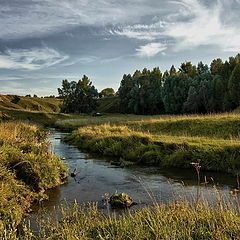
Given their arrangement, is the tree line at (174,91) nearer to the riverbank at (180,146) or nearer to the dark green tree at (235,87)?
the dark green tree at (235,87)

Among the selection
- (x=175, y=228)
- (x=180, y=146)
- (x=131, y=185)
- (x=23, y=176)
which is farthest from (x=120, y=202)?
(x=180, y=146)

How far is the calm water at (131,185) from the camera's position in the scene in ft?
36.0

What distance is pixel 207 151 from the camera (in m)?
17.0

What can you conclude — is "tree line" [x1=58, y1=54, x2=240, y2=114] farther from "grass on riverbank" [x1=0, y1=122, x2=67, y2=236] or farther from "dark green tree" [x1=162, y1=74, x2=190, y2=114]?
"grass on riverbank" [x1=0, y1=122, x2=67, y2=236]

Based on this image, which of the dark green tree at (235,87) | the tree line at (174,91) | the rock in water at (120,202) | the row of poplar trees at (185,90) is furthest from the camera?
the tree line at (174,91)

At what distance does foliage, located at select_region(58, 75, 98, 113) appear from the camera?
365ft

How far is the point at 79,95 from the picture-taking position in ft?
367

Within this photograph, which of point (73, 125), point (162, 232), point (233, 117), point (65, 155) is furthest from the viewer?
point (73, 125)

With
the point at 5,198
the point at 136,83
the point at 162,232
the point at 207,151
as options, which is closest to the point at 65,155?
the point at 207,151

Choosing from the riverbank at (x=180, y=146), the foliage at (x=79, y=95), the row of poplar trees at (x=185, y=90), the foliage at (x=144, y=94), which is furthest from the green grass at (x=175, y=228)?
the foliage at (x=79, y=95)

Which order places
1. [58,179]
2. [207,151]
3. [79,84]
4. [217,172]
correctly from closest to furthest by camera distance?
[58,179] → [217,172] → [207,151] → [79,84]

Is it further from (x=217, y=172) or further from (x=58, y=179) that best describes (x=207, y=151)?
(x=58, y=179)

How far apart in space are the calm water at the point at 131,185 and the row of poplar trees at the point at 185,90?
38.4 m

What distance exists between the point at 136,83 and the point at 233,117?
207 feet
